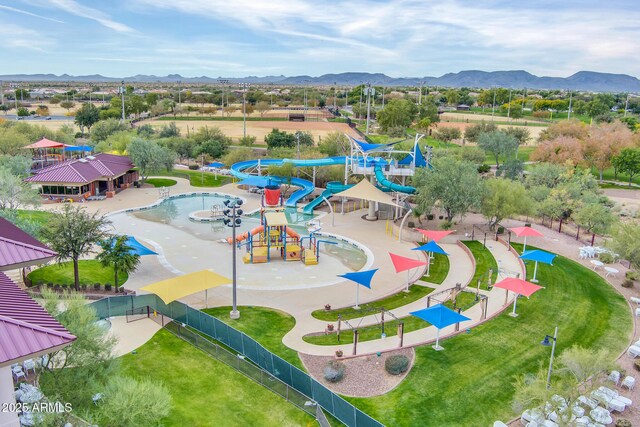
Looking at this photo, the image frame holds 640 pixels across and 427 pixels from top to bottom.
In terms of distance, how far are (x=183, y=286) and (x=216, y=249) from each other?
1146 centimetres

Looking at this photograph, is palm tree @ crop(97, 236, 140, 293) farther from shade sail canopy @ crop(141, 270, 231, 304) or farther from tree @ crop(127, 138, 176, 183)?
tree @ crop(127, 138, 176, 183)

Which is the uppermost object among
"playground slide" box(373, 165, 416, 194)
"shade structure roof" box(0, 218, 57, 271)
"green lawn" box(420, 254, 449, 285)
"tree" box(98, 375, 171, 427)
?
"shade structure roof" box(0, 218, 57, 271)

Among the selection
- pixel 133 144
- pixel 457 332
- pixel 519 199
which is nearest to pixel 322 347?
pixel 457 332

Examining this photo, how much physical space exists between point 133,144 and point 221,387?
42.2 m

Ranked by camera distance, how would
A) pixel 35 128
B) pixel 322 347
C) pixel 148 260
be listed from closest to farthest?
pixel 322 347 < pixel 148 260 < pixel 35 128

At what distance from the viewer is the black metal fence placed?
58.3ft

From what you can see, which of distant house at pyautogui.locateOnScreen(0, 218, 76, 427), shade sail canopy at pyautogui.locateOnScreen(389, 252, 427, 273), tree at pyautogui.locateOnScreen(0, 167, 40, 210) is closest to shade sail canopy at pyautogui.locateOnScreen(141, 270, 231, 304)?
shade sail canopy at pyautogui.locateOnScreen(389, 252, 427, 273)

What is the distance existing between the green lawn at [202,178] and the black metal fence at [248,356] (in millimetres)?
34762

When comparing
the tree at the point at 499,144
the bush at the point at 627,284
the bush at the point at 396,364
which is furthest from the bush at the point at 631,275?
the tree at the point at 499,144

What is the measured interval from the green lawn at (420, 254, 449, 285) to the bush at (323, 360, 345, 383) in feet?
41.1

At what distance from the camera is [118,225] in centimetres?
4147

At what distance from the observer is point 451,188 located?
40125 millimetres

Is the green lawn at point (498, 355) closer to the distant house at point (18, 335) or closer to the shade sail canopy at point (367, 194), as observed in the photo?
the distant house at point (18, 335)

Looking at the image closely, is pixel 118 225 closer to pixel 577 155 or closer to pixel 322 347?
pixel 322 347
